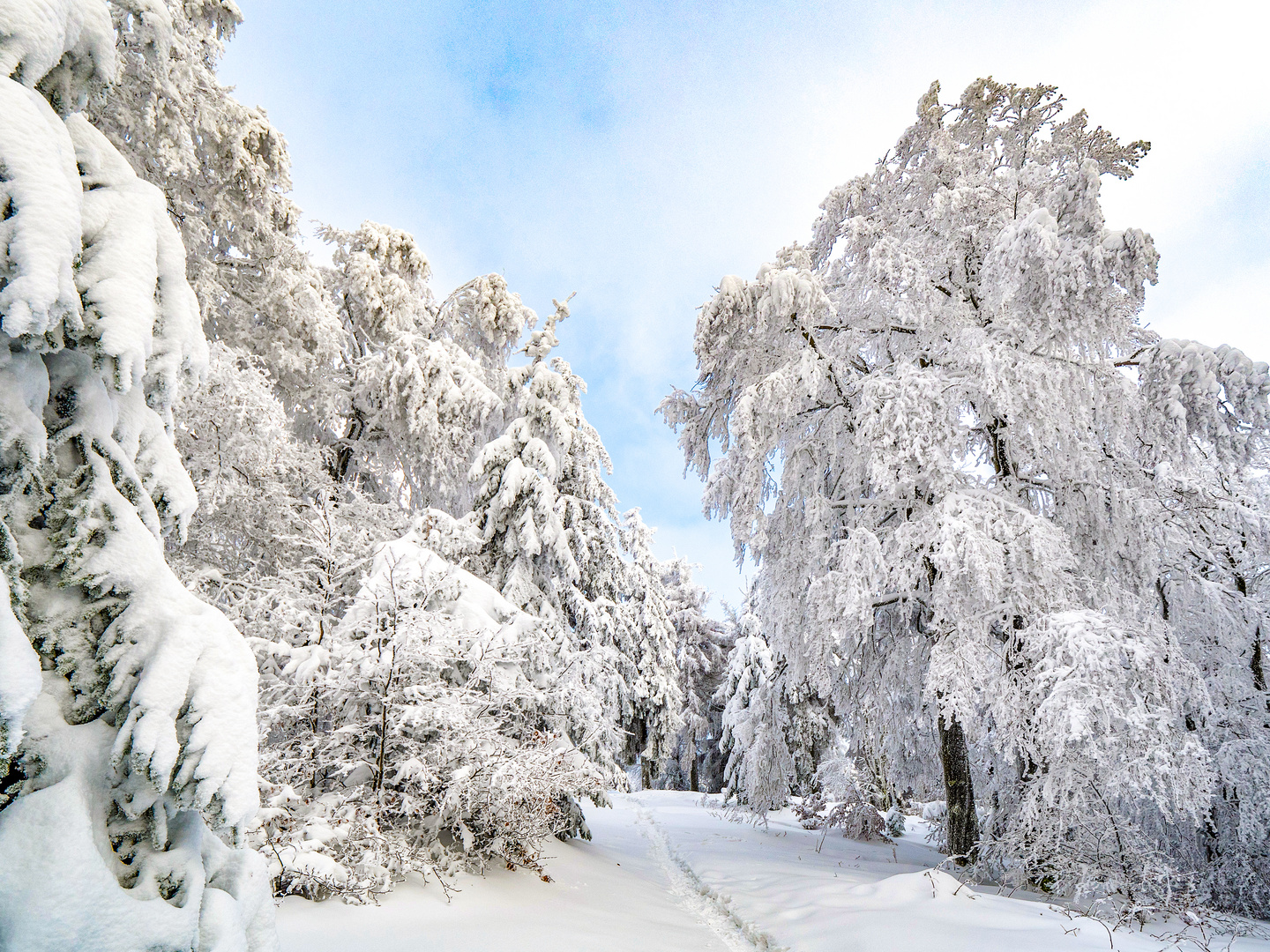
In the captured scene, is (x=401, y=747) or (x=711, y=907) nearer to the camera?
(x=401, y=747)

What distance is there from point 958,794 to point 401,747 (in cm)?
720

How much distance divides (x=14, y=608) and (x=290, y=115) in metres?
9.80

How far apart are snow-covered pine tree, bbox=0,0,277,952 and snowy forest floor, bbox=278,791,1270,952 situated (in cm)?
234

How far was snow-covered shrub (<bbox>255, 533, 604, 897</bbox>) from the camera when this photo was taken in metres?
4.33

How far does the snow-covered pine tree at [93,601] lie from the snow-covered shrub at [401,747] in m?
2.87

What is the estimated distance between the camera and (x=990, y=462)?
9.11m

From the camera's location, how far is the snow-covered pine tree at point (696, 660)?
26.9 metres

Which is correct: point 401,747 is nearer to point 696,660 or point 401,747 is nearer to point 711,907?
point 711,907

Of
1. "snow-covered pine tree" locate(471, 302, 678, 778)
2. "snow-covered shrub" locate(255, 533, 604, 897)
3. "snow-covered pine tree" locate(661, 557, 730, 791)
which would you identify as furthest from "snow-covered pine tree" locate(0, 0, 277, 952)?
"snow-covered pine tree" locate(661, 557, 730, 791)

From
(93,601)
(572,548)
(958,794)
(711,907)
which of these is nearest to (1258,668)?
(958,794)

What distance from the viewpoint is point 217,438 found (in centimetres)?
688

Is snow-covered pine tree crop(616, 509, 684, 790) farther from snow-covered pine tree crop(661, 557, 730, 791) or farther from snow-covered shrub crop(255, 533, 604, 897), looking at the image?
snow-covered pine tree crop(661, 557, 730, 791)

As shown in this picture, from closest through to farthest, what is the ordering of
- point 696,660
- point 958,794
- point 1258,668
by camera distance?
point 958,794, point 1258,668, point 696,660

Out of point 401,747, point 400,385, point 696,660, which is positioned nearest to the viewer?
point 401,747
